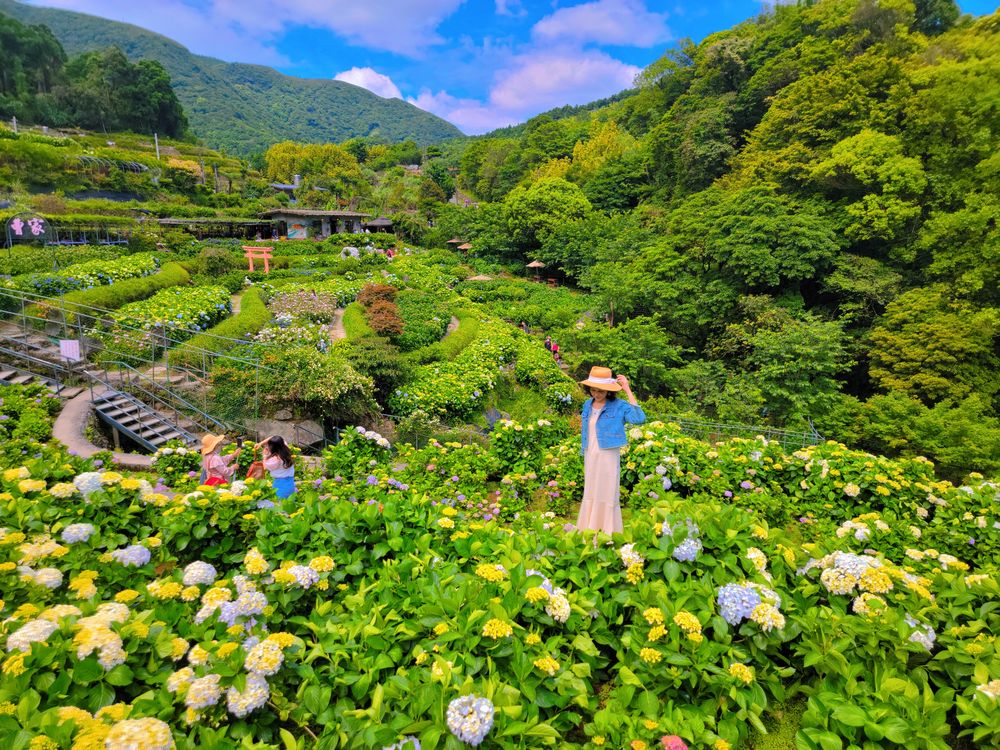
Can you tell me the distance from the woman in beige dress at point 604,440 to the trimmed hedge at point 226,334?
6808 mm

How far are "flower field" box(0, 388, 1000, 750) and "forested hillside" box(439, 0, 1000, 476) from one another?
11795mm

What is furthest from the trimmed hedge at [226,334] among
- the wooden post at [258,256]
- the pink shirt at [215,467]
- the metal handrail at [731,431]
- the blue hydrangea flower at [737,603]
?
the metal handrail at [731,431]

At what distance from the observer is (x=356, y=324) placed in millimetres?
15430

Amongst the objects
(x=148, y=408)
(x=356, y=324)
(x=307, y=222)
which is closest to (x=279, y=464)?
(x=148, y=408)

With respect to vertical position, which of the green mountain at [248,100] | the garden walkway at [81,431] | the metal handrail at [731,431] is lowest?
the metal handrail at [731,431]

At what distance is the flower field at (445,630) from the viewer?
1.53 meters

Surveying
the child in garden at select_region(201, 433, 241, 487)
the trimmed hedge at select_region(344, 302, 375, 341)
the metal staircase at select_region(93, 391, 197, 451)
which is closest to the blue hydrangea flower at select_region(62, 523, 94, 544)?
the child in garden at select_region(201, 433, 241, 487)

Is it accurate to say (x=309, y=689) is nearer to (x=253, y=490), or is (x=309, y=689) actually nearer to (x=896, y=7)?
(x=253, y=490)

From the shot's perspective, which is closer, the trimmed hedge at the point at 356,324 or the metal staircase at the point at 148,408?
the metal staircase at the point at 148,408

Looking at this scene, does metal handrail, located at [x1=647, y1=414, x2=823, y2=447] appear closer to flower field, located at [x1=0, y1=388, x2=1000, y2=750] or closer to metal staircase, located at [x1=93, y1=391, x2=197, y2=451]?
flower field, located at [x1=0, y1=388, x2=1000, y2=750]

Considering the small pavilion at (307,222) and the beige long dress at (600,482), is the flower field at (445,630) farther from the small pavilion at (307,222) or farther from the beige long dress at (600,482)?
the small pavilion at (307,222)

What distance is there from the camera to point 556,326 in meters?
21.9

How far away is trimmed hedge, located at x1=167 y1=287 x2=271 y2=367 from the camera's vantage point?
376 inches

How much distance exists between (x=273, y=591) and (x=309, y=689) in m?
0.53
